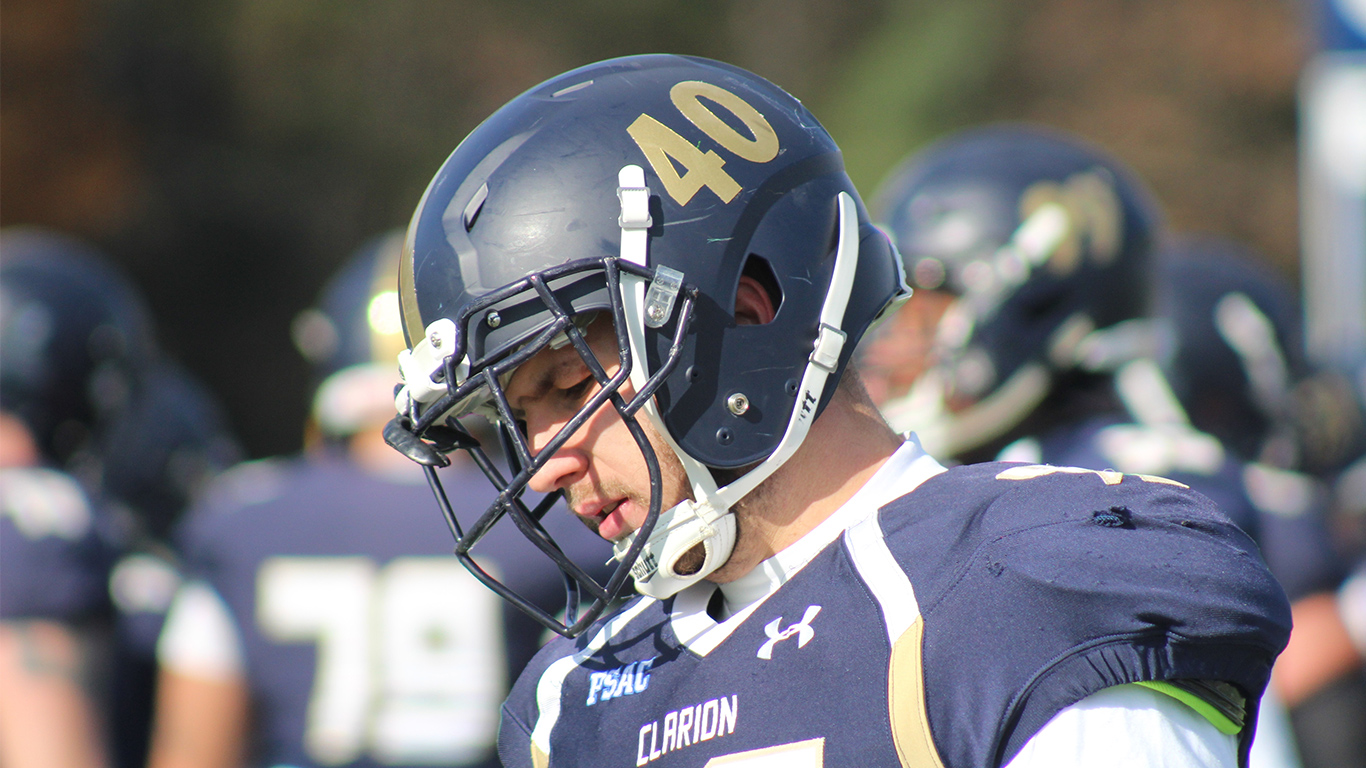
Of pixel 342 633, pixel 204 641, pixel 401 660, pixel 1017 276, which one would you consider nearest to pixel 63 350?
pixel 204 641

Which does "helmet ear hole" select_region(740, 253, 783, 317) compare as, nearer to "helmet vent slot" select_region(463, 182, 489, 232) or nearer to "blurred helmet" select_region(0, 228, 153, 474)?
"helmet vent slot" select_region(463, 182, 489, 232)

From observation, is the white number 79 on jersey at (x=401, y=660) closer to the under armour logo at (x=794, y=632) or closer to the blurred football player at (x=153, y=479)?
the blurred football player at (x=153, y=479)

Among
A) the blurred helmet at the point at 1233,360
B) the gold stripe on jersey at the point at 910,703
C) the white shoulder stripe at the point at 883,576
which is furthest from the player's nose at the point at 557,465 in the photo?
the blurred helmet at the point at 1233,360

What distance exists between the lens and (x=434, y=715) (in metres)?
3.52

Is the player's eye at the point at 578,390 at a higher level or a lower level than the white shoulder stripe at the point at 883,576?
higher

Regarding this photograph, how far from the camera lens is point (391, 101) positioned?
602 inches

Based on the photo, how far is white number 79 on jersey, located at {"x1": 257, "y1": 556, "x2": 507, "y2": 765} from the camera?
3.51 metres

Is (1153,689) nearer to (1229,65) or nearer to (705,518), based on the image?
(705,518)

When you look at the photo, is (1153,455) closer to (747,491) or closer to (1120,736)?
(747,491)

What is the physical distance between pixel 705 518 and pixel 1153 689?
562mm

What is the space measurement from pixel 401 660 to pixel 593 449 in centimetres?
206

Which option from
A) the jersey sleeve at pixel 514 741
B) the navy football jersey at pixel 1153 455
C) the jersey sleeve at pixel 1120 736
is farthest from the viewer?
the navy football jersey at pixel 1153 455

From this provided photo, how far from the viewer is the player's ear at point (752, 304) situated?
5.69ft

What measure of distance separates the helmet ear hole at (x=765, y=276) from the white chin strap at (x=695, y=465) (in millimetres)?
63
